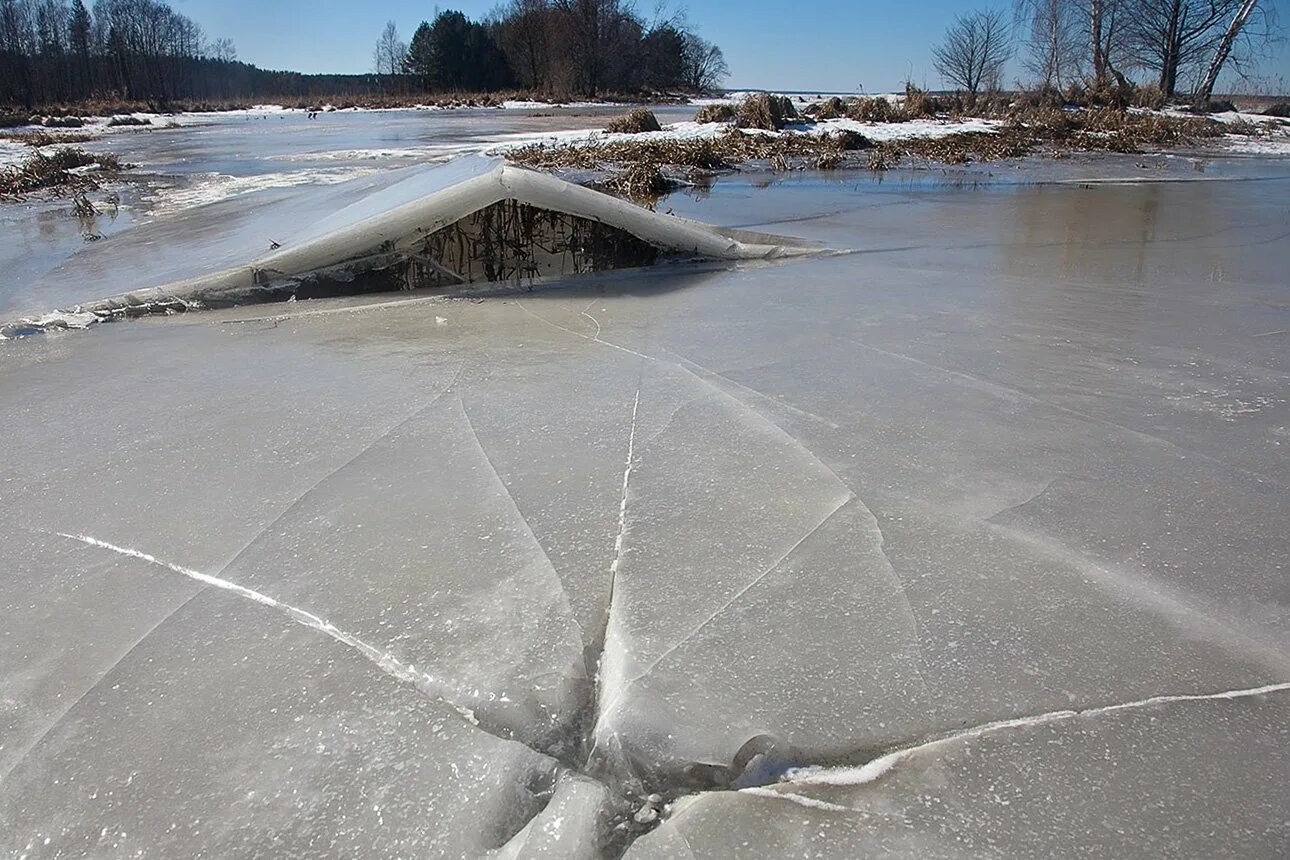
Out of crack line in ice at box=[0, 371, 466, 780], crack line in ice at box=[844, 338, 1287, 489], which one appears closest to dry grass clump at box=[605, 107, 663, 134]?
A: crack line in ice at box=[844, 338, 1287, 489]

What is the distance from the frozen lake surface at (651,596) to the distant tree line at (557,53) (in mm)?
44891

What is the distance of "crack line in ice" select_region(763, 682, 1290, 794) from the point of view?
1.01 m

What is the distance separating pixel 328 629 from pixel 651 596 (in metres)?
0.54

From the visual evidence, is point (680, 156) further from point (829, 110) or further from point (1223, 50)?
point (1223, 50)

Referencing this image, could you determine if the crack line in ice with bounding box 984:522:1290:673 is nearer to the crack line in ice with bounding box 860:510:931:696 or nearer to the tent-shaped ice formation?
the crack line in ice with bounding box 860:510:931:696

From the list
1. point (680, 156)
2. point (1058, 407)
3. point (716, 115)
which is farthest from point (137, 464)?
point (716, 115)

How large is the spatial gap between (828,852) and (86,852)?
0.88m

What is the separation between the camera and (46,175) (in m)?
9.36

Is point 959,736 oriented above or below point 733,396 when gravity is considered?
below

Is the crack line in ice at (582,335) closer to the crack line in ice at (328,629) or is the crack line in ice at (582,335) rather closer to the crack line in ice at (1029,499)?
the crack line in ice at (1029,499)

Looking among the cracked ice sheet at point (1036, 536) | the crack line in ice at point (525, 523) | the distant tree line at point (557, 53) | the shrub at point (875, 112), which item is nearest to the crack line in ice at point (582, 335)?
the cracked ice sheet at point (1036, 536)

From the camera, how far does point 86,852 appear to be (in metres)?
0.93

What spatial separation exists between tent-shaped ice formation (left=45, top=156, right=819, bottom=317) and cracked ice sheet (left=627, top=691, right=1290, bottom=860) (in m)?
3.19

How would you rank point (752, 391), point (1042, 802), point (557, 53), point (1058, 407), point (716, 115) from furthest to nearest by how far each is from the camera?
point (557, 53), point (716, 115), point (752, 391), point (1058, 407), point (1042, 802)
